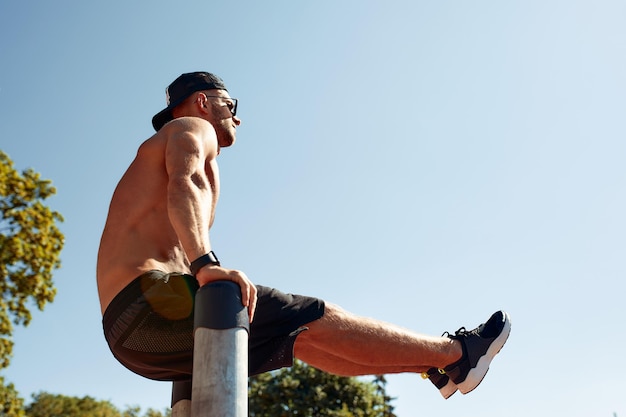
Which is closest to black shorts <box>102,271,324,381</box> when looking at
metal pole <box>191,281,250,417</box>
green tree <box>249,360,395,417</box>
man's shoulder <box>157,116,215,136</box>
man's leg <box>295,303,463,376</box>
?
man's leg <box>295,303,463,376</box>

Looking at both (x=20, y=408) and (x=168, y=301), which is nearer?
(x=168, y=301)

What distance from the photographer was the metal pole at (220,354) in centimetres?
211

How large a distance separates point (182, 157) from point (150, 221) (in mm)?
402

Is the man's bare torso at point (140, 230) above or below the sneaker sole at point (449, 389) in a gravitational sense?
above

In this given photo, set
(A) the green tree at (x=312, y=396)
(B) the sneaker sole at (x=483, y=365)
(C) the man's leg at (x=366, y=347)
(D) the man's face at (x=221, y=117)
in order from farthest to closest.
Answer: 1. (A) the green tree at (x=312, y=396)
2. (D) the man's face at (x=221, y=117)
3. (B) the sneaker sole at (x=483, y=365)
4. (C) the man's leg at (x=366, y=347)

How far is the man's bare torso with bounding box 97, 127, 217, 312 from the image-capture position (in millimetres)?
3133

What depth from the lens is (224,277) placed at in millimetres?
2504

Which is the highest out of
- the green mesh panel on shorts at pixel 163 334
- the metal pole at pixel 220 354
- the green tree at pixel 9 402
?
the green tree at pixel 9 402

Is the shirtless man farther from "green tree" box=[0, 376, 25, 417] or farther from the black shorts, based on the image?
"green tree" box=[0, 376, 25, 417]

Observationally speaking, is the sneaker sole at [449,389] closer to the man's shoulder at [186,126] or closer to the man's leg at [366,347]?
the man's leg at [366,347]

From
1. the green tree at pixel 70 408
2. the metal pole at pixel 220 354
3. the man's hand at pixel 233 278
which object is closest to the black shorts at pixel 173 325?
the man's hand at pixel 233 278

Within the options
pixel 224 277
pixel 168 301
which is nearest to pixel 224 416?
pixel 224 277

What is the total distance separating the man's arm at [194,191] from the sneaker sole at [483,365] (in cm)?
162

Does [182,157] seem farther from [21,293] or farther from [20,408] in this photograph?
[20,408]
